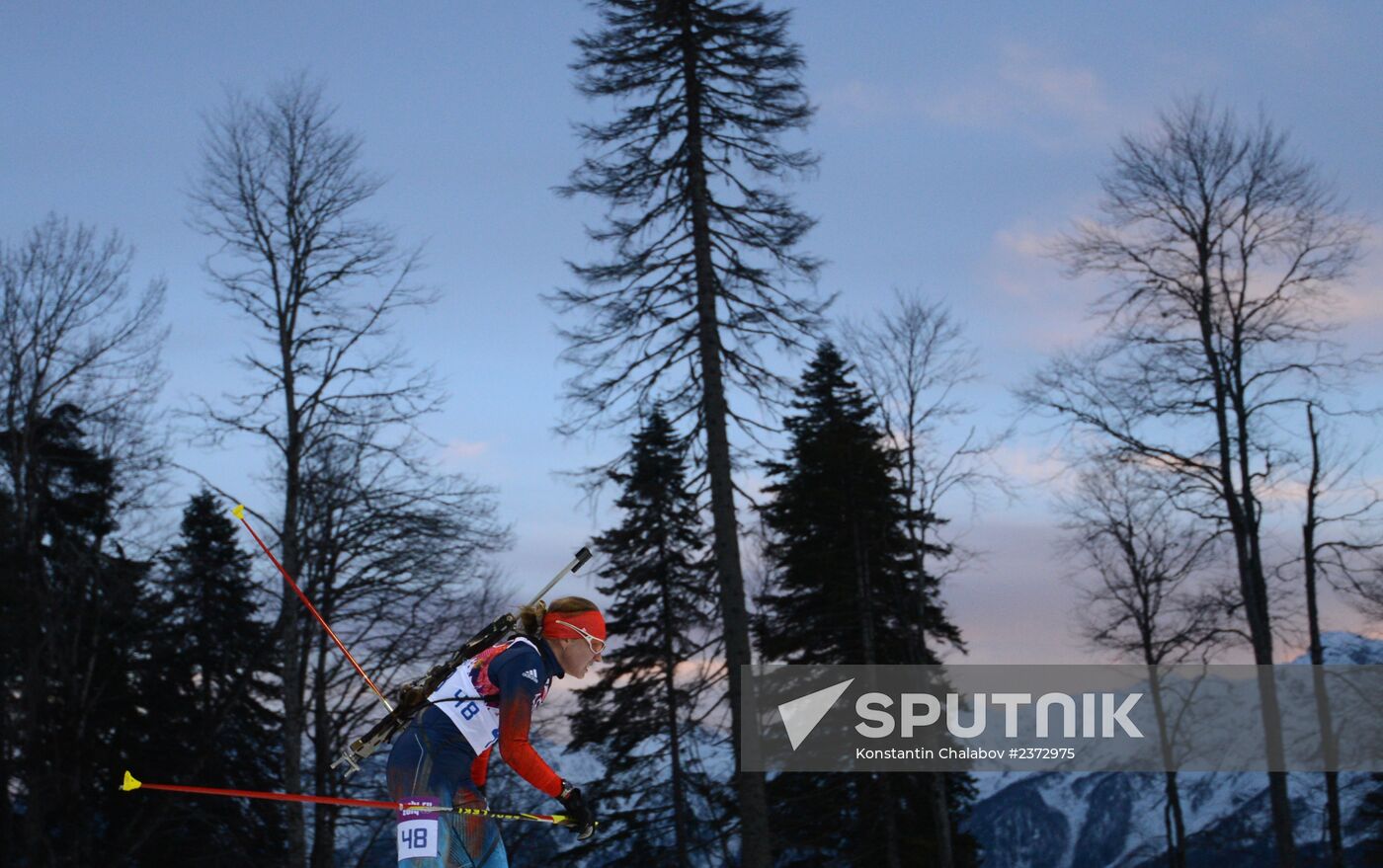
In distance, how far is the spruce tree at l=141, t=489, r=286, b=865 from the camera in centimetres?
2203

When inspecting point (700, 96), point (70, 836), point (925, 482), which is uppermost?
point (700, 96)

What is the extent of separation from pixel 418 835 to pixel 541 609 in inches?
44.7

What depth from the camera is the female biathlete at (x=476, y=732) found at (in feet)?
18.2

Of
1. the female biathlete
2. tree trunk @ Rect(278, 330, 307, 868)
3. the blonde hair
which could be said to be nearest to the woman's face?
the female biathlete

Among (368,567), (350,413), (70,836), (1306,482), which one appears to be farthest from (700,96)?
(70,836)

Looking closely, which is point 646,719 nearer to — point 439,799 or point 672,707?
point 672,707

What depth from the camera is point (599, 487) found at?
17.9 meters

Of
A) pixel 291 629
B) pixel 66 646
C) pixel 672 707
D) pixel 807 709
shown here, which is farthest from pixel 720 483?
pixel 672 707

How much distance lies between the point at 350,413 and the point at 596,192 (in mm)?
5572

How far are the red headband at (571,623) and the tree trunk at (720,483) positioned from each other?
11444 millimetres

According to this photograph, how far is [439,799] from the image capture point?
5641 mm

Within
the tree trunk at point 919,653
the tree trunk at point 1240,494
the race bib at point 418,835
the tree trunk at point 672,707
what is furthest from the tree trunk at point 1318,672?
the race bib at point 418,835

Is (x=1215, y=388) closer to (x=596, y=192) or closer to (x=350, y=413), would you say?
(x=596, y=192)

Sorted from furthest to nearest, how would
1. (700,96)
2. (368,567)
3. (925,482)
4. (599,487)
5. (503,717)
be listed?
1. (925,482)
2. (368,567)
3. (700,96)
4. (599,487)
5. (503,717)
